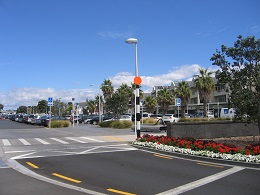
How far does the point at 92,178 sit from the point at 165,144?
666 centimetres

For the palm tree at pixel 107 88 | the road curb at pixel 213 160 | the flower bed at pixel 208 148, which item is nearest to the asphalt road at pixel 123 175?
the road curb at pixel 213 160

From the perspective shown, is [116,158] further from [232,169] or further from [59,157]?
[232,169]

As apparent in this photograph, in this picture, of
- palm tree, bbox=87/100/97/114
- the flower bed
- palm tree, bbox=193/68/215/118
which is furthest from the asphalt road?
palm tree, bbox=87/100/97/114

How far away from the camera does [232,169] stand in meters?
10.1

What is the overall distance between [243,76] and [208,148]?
4.00m

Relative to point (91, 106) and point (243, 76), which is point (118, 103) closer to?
point (243, 76)

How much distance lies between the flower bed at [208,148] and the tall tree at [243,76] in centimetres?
169

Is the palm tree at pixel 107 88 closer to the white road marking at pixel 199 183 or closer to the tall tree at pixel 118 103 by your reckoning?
the tall tree at pixel 118 103

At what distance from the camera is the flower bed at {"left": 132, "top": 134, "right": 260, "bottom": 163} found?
11.1 metres

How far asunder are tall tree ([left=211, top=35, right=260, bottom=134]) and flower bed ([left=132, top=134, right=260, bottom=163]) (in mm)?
1692

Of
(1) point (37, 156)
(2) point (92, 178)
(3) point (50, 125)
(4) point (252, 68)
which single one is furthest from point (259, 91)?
(3) point (50, 125)

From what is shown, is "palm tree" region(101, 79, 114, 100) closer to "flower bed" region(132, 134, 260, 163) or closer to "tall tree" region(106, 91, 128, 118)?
"tall tree" region(106, 91, 128, 118)

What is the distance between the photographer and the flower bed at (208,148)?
11.1 meters

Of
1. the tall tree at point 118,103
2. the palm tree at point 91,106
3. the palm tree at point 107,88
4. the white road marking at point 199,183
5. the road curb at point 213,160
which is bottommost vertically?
the white road marking at point 199,183
